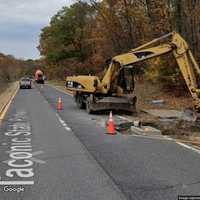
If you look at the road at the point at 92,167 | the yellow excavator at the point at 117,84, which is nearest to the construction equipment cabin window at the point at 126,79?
the yellow excavator at the point at 117,84

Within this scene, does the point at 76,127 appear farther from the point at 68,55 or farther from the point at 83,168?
the point at 68,55

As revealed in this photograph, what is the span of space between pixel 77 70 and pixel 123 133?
6145 centimetres

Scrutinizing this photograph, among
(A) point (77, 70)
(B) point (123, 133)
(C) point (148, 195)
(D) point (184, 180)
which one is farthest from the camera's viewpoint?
(A) point (77, 70)

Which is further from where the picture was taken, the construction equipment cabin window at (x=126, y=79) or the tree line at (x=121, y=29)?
the tree line at (x=121, y=29)

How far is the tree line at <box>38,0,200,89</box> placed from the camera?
30.3 metres

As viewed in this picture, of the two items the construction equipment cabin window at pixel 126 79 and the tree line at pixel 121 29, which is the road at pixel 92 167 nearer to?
the construction equipment cabin window at pixel 126 79

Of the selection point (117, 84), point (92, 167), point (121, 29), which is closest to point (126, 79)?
point (117, 84)

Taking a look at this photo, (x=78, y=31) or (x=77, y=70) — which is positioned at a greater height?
(x=78, y=31)

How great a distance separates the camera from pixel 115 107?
23422 mm

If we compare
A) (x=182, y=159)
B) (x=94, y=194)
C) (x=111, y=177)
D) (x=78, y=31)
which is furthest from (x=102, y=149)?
(x=78, y=31)

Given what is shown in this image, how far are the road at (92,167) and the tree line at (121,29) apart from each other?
16648 millimetres

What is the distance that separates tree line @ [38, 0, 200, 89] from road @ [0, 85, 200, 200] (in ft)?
54.6

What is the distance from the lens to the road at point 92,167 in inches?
303

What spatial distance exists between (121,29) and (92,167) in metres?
37.2
